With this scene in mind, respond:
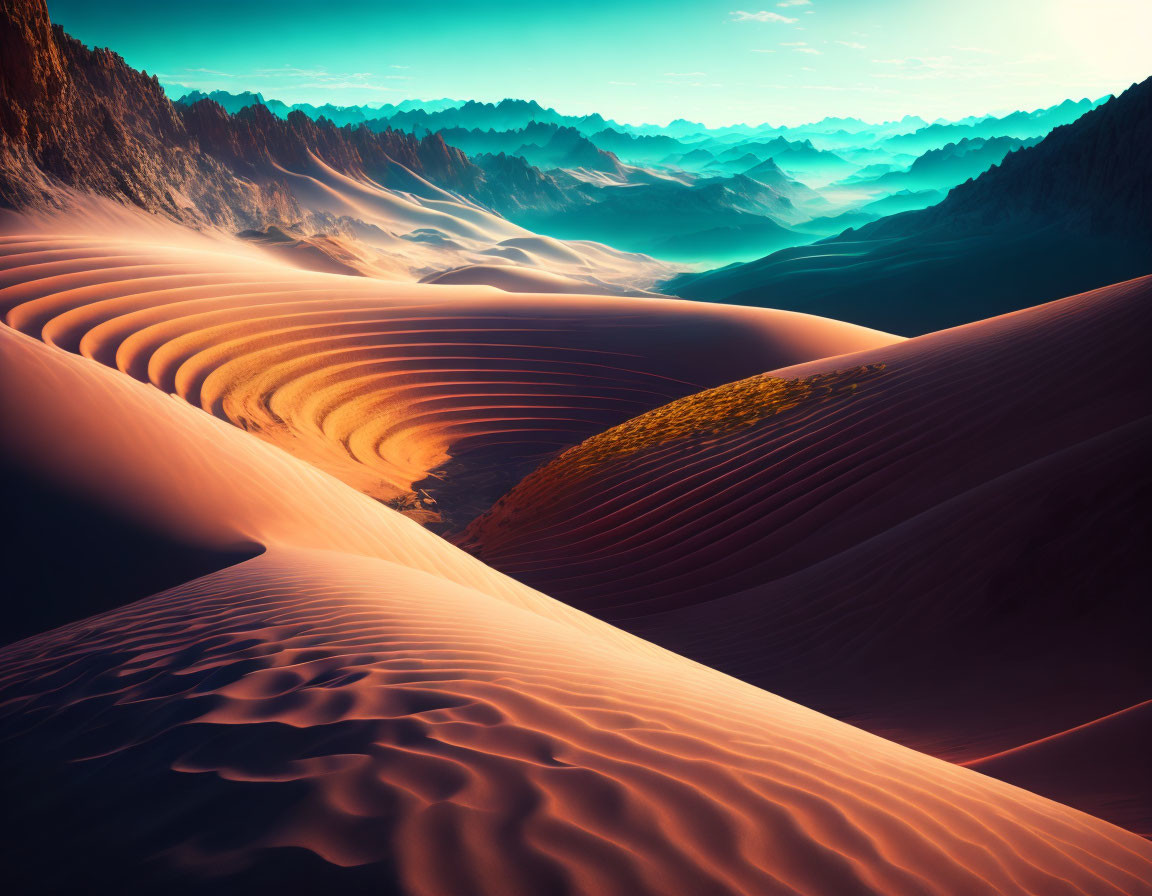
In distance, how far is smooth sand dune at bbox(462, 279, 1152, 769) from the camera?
4551 millimetres

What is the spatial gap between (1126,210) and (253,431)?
62536 millimetres

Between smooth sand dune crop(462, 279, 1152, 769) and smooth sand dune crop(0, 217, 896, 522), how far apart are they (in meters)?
3.00

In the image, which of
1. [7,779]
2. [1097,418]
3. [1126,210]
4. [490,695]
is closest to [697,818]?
[490,695]

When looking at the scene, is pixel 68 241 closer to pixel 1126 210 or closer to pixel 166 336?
pixel 166 336

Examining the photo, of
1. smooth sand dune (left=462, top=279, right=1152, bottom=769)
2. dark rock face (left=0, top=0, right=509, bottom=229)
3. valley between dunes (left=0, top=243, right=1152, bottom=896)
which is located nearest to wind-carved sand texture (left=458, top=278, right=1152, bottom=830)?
smooth sand dune (left=462, top=279, right=1152, bottom=769)

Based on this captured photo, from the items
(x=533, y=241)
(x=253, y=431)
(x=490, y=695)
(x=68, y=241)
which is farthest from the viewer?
(x=533, y=241)

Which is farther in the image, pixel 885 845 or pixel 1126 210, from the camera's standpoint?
pixel 1126 210

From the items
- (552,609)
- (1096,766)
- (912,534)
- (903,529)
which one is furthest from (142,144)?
(1096,766)

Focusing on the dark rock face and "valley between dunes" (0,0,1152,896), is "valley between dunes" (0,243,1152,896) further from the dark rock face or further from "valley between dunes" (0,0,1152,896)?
the dark rock face

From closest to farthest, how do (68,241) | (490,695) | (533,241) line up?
(490,695)
(68,241)
(533,241)

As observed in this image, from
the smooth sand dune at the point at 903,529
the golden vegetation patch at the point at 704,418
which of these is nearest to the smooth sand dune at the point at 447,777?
the smooth sand dune at the point at 903,529

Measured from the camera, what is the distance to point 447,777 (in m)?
1.89

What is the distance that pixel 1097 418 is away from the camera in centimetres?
655

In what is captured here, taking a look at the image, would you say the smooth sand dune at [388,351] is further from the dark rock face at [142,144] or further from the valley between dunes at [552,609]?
the dark rock face at [142,144]
